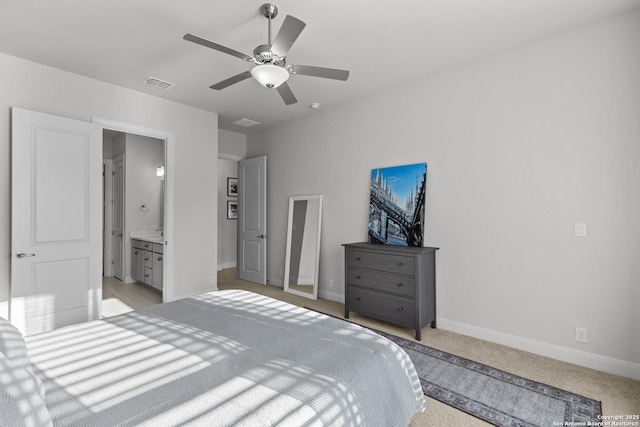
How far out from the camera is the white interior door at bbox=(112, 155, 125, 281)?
5512 millimetres

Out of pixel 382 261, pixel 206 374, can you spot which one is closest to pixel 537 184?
pixel 382 261

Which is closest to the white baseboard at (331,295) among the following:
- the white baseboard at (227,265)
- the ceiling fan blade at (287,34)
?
the white baseboard at (227,265)

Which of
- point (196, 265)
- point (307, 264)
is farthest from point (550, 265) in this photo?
point (196, 265)

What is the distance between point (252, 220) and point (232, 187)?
1.05 meters

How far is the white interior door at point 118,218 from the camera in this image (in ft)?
18.1

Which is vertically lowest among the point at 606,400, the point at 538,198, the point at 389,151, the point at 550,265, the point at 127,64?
the point at 606,400

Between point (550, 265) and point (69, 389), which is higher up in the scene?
point (550, 265)

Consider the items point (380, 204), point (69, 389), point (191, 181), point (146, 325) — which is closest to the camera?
point (69, 389)

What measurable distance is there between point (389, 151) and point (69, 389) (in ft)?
11.4

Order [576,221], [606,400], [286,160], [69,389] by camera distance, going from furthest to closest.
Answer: [286,160], [576,221], [606,400], [69,389]

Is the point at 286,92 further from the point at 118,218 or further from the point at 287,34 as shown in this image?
the point at 118,218

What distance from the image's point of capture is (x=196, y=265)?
4461 mm

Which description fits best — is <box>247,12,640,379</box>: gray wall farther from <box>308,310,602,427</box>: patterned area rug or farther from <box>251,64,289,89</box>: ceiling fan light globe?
<box>251,64,289,89</box>: ceiling fan light globe

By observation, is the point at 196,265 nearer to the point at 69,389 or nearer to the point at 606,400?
the point at 69,389
